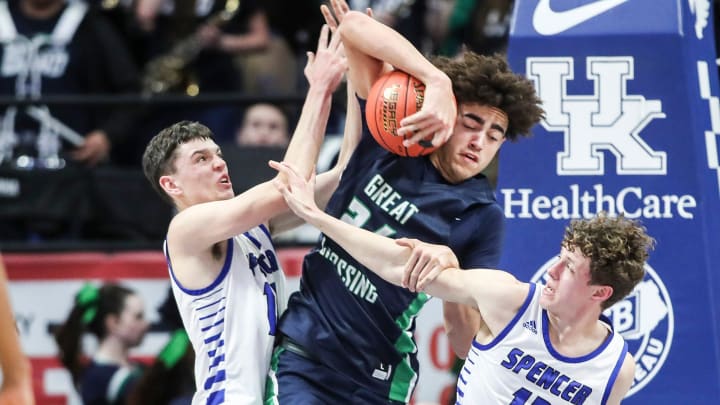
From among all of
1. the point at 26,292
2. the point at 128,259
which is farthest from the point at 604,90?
the point at 26,292

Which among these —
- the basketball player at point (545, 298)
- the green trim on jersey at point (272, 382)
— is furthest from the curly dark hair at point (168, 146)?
the green trim on jersey at point (272, 382)

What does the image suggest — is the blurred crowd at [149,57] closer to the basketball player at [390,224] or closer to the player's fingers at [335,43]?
the player's fingers at [335,43]

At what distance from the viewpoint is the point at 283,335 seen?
237 inches

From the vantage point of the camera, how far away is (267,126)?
949cm

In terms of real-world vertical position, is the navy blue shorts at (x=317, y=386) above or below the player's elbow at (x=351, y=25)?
below

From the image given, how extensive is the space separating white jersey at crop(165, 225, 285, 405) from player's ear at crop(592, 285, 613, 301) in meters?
1.34

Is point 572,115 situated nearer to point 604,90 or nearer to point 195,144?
point 604,90

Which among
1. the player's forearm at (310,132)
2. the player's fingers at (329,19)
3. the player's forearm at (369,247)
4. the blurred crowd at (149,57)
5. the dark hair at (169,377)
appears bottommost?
the dark hair at (169,377)

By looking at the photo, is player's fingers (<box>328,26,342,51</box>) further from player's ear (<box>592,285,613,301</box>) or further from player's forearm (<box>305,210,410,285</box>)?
player's ear (<box>592,285,613,301</box>)

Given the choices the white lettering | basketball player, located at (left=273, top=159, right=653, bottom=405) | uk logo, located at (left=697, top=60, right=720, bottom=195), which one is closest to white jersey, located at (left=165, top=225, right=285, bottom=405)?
basketball player, located at (left=273, top=159, right=653, bottom=405)

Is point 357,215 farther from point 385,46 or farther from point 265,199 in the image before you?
point 385,46

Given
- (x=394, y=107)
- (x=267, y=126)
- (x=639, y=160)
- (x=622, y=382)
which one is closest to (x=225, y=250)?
(x=394, y=107)

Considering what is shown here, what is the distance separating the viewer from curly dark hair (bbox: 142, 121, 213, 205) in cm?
607

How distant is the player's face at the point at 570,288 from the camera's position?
18.3 feet
